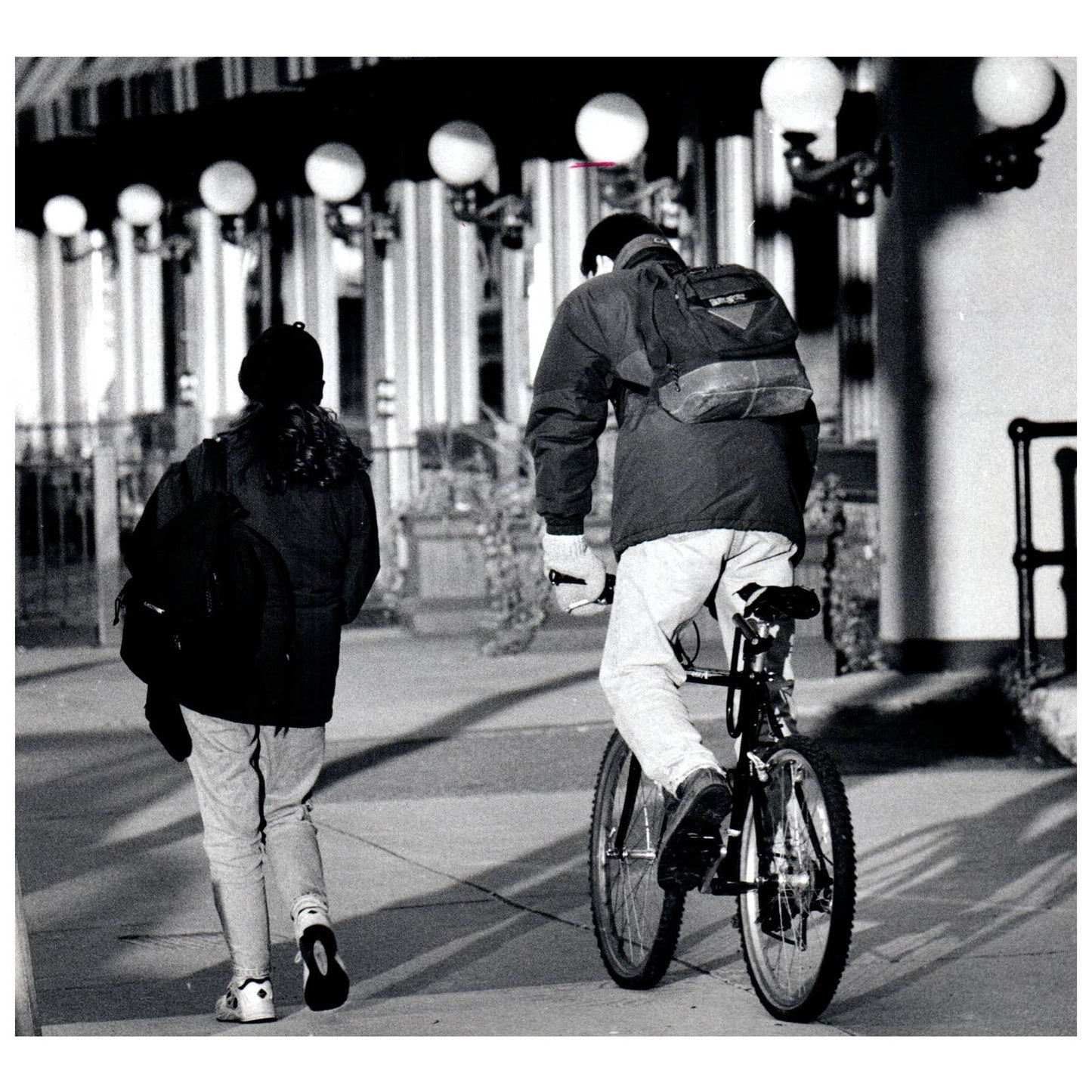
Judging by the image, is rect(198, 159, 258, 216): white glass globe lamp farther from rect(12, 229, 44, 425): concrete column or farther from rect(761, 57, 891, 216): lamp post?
rect(12, 229, 44, 425): concrete column

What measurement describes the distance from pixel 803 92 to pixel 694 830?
6.83m

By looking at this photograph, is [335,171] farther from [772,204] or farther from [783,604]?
[783,604]

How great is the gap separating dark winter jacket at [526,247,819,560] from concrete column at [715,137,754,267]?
9.42 metres

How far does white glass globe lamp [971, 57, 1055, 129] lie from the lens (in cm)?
1043

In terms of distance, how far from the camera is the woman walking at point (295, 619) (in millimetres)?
4980

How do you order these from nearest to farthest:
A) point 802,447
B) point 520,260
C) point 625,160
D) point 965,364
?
point 802,447 → point 965,364 → point 625,160 → point 520,260

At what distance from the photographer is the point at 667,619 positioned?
511 centimetres

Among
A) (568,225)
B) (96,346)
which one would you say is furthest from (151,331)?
(568,225)

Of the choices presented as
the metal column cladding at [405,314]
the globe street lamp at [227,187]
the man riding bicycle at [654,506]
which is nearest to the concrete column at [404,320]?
the metal column cladding at [405,314]

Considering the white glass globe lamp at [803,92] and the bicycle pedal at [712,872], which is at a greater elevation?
the white glass globe lamp at [803,92]

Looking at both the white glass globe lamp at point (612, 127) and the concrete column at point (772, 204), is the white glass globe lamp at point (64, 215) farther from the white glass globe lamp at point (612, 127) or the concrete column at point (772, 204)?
the concrete column at point (772, 204)

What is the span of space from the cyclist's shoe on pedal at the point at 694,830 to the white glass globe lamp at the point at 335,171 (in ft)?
35.5

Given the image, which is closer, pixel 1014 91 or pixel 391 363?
pixel 1014 91
